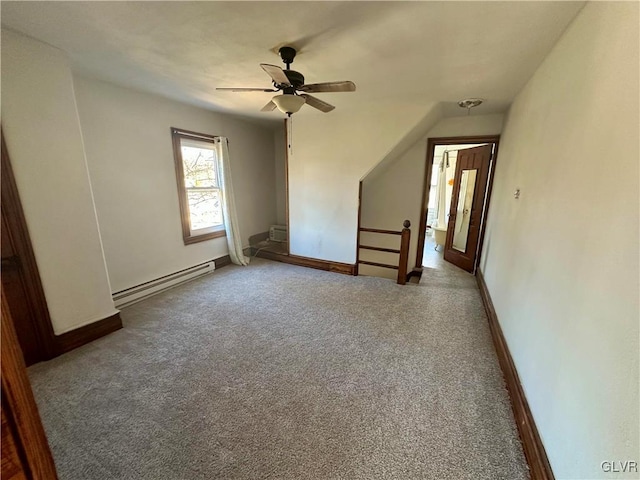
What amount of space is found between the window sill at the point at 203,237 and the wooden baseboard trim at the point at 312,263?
820 mm

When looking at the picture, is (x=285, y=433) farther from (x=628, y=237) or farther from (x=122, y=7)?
(x=122, y=7)

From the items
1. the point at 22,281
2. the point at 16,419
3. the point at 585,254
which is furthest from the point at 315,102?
the point at 22,281

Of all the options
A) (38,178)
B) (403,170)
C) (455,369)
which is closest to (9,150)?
(38,178)

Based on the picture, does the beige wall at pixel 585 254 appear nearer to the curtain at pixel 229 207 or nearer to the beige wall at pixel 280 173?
the curtain at pixel 229 207

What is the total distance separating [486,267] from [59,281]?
4.41 meters

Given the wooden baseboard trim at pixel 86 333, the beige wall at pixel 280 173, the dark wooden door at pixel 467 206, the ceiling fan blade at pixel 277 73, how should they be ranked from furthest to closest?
1. the beige wall at pixel 280 173
2. the dark wooden door at pixel 467 206
3. the wooden baseboard trim at pixel 86 333
4. the ceiling fan blade at pixel 277 73

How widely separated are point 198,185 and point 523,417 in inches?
162

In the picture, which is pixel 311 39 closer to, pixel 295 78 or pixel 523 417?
pixel 295 78

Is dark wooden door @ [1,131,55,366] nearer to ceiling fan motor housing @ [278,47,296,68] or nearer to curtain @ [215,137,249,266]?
ceiling fan motor housing @ [278,47,296,68]

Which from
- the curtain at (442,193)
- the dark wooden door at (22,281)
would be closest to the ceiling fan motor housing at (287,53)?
the dark wooden door at (22,281)

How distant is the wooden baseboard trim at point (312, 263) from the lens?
4050 mm

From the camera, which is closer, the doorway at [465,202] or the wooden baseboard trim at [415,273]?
the doorway at [465,202]

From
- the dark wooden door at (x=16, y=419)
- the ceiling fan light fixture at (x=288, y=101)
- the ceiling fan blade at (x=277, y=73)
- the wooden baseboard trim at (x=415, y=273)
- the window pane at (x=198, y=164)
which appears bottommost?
Answer: the wooden baseboard trim at (x=415, y=273)

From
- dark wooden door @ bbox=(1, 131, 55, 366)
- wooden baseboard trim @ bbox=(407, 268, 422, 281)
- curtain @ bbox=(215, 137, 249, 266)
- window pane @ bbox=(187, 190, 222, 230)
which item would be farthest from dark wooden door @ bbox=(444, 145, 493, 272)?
dark wooden door @ bbox=(1, 131, 55, 366)
